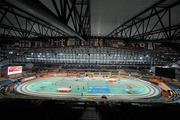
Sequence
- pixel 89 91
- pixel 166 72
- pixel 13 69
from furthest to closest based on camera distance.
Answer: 1. pixel 13 69
2. pixel 89 91
3. pixel 166 72

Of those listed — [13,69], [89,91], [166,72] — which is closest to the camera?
[166,72]

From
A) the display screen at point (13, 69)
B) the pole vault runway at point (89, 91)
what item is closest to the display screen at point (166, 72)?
the pole vault runway at point (89, 91)

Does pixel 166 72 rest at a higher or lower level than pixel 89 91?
higher

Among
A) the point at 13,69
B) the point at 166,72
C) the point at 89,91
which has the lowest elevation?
the point at 89,91

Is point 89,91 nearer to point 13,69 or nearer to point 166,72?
point 166,72

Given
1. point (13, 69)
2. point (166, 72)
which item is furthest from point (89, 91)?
point (13, 69)

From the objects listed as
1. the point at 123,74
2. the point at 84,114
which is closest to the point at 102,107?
the point at 84,114

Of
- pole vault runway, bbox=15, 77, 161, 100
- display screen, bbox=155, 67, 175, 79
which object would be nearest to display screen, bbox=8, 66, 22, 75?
pole vault runway, bbox=15, 77, 161, 100

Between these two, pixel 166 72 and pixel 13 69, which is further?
pixel 13 69

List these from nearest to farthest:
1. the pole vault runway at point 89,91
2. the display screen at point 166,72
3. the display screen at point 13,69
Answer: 1. the pole vault runway at point 89,91
2. the display screen at point 166,72
3. the display screen at point 13,69

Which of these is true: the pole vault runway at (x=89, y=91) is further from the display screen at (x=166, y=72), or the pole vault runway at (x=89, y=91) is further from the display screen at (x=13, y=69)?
the display screen at (x=13, y=69)

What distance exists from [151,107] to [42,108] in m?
3.51

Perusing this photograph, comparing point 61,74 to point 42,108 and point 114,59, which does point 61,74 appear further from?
point 42,108

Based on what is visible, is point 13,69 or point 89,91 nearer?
point 89,91
